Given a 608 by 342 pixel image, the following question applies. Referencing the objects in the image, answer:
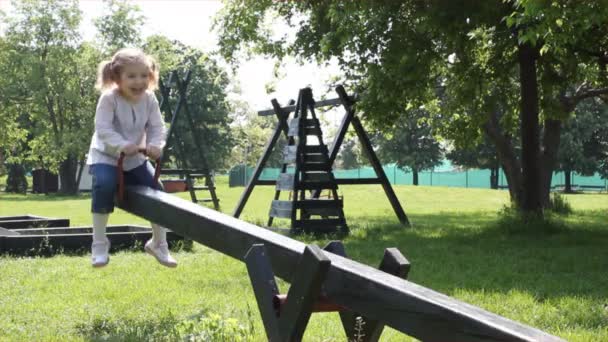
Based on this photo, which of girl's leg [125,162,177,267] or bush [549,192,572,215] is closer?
girl's leg [125,162,177,267]

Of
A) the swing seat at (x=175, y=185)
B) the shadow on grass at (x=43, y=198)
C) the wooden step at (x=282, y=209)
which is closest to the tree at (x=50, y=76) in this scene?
the shadow on grass at (x=43, y=198)

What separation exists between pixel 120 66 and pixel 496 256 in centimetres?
664

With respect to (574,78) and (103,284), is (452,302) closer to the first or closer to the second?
(103,284)

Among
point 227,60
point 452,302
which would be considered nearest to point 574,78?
point 227,60

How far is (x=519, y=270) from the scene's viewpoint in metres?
8.34

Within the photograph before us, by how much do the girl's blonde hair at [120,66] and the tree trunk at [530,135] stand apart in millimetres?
9576

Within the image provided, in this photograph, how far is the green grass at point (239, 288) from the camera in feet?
16.7

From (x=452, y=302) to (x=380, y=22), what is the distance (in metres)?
10.6

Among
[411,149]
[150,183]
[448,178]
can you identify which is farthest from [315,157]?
[448,178]

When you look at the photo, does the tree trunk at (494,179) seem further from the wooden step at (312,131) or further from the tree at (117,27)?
the wooden step at (312,131)

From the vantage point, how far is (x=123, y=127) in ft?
14.4

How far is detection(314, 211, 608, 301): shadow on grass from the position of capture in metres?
7.22

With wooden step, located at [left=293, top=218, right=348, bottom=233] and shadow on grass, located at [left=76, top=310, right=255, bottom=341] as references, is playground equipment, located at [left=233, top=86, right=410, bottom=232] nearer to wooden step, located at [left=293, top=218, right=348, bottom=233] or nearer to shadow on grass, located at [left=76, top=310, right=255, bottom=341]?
wooden step, located at [left=293, top=218, right=348, bottom=233]

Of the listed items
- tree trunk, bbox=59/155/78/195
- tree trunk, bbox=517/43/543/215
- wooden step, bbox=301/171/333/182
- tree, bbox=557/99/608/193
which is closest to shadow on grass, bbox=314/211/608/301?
tree trunk, bbox=517/43/543/215
